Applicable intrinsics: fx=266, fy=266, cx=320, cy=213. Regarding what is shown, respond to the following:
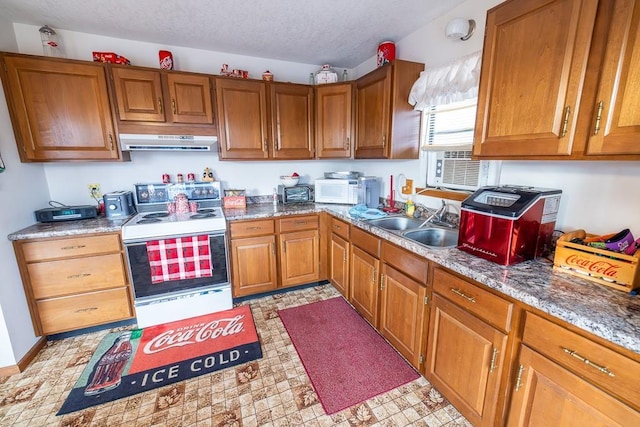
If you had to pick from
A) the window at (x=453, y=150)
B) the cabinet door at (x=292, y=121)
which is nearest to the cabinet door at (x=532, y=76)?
the window at (x=453, y=150)

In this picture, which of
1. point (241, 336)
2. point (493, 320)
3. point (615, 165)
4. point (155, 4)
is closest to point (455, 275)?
point (493, 320)

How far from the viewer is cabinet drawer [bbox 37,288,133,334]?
79.1 inches

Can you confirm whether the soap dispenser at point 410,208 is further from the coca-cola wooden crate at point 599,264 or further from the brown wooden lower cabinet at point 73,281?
the brown wooden lower cabinet at point 73,281

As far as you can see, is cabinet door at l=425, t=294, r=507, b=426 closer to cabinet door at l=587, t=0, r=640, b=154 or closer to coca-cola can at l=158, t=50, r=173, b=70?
cabinet door at l=587, t=0, r=640, b=154

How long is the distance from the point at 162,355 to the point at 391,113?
255cm

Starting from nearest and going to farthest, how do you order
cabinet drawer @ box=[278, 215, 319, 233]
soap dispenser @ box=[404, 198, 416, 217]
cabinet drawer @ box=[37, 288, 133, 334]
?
cabinet drawer @ box=[37, 288, 133, 334] < soap dispenser @ box=[404, 198, 416, 217] < cabinet drawer @ box=[278, 215, 319, 233]

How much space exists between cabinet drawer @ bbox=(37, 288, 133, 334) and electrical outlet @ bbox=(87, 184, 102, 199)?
93cm

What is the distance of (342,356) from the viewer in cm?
191

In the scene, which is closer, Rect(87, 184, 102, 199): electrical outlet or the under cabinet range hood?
the under cabinet range hood

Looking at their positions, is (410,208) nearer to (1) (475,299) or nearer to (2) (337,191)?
(2) (337,191)

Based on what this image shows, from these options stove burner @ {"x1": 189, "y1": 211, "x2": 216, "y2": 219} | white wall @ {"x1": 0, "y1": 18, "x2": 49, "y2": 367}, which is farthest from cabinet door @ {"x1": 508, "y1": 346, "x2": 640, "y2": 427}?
white wall @ {"x1": 0, "y1": 18, "x2": 49, "y2": 367}

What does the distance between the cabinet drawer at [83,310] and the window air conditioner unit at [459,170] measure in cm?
273

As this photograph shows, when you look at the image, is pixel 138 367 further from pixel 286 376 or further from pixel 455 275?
pixel 455 275

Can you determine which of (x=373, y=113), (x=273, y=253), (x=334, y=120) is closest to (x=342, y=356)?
(x=273, y=253)
